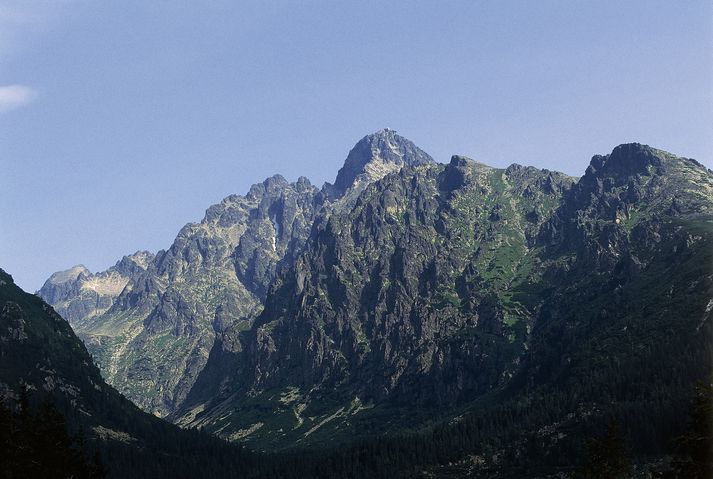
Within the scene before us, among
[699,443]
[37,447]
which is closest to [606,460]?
[699,443]

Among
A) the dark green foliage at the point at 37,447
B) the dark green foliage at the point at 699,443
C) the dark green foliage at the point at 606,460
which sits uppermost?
the dark green foliage at the point at 37,447

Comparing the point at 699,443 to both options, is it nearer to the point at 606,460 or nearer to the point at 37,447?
the point at 606,460

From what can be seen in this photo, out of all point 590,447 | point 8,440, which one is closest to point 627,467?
point 590,447

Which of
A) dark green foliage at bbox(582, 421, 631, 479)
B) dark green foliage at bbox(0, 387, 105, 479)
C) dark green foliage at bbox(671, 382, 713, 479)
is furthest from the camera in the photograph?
dark green foliage at bbox(582, 421, 631, 479)

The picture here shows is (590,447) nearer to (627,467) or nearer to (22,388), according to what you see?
(627,467)

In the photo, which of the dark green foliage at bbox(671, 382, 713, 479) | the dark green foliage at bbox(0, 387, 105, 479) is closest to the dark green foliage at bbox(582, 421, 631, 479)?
the dark green foliage at bbox(671, 382, 713, 479)

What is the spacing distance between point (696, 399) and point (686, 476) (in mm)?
8844

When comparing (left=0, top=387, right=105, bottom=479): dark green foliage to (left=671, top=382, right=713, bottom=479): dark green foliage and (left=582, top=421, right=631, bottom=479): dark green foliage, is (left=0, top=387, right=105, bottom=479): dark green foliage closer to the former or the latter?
(left=582, top=421, right=631, bottom=479): dark green foliage

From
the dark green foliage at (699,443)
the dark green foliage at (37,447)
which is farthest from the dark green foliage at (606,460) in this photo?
the dark green foliage at (37,447)

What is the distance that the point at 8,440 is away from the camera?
88.2 meters

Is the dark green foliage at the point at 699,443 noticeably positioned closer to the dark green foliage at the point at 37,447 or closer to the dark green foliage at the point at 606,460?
the dark green foliage at the point at 606,460

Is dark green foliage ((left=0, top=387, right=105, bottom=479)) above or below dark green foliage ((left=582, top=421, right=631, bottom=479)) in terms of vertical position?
above

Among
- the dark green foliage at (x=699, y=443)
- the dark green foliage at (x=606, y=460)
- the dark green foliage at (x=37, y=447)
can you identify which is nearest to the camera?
the dark green foliage at (x=699, y=443)

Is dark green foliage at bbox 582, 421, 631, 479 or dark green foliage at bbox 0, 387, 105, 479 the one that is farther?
dark green foliage at bbox 582, 421, 631, 479
